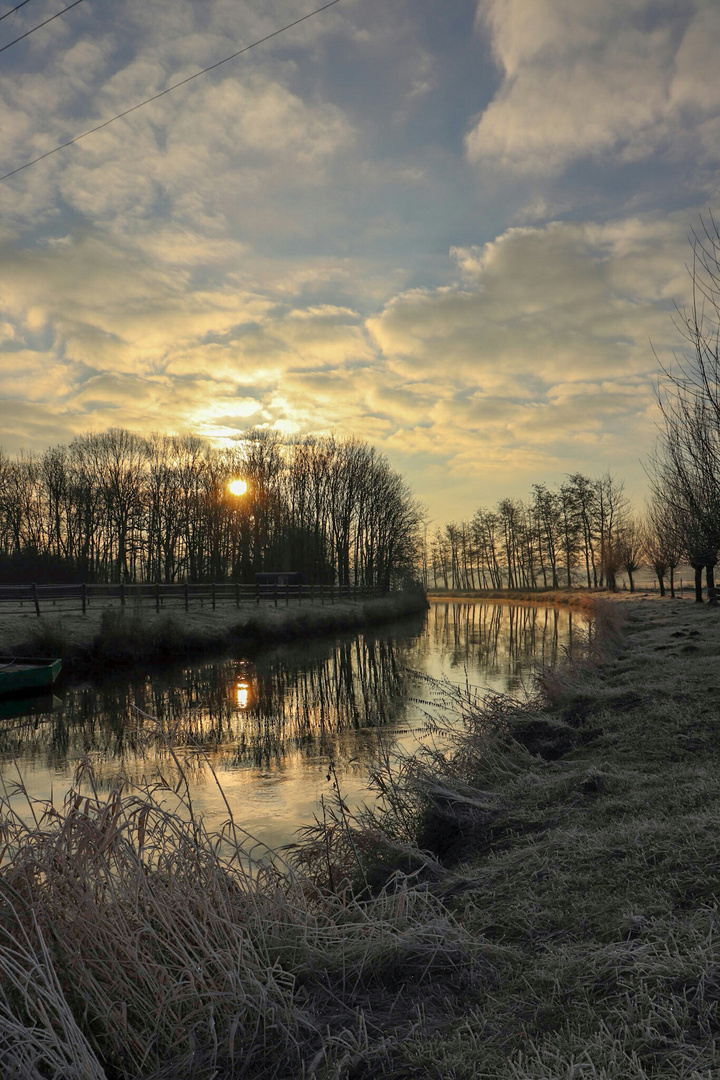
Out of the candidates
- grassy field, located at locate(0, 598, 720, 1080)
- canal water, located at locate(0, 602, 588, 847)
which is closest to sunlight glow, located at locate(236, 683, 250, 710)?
canal water, located at locate(0, 602, 588, 847)

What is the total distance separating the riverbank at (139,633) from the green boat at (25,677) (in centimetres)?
266

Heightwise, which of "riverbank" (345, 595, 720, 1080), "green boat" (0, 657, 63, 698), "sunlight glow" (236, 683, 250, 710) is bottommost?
"sunlight glow" (236, 683, 250, 710)

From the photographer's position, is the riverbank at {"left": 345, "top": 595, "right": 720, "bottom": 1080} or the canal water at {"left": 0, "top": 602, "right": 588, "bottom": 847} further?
the canal water at {"left": 0, "top": 602, "right": 588, "bottom": 847}

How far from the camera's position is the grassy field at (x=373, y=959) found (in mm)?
2529

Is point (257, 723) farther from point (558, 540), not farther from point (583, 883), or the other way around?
point (558, 540)

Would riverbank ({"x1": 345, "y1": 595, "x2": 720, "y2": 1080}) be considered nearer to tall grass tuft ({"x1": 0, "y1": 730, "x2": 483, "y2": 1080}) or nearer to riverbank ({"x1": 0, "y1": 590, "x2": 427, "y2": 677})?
tall grass tuft ({"x1": 0, "y1": 730, "x2": 483, "y2": 1080})

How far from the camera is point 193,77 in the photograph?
8492mm

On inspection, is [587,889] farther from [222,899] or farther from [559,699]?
[559,699]

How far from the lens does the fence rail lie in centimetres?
2591

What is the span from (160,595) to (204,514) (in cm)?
2538

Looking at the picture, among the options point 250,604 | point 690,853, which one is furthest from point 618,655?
point 250,604

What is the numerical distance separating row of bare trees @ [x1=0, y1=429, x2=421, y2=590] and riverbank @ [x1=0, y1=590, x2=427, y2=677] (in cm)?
2280

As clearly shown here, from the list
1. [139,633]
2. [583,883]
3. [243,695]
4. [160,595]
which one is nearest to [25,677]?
[243,695]

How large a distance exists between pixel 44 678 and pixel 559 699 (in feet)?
39.3
